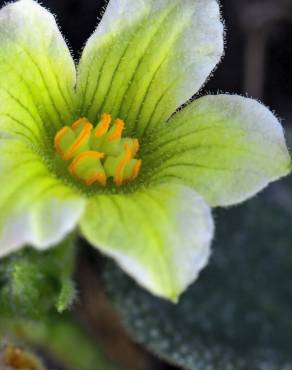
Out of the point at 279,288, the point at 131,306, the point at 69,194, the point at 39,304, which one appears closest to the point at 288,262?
the point at 279,288

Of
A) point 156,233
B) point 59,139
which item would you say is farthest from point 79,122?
point 156,233

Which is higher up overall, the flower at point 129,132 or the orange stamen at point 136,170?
the flower at point 129,132

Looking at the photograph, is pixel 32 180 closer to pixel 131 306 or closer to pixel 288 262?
pixel 131 306

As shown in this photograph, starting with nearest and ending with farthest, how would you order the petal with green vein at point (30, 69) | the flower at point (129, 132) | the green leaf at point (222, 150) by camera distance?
the flower at point (129, 132) → the green leaf at point (222, 150) → the petal with green vein at point (30, 69)

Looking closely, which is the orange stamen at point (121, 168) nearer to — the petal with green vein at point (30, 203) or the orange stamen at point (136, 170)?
the orange stamen at point (136, 170)

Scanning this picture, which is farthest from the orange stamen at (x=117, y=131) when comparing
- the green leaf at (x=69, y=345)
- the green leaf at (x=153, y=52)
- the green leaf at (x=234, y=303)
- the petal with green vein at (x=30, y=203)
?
the green leaf at (x=69, y=345)

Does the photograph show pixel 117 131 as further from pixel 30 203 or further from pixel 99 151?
pixel 30 203

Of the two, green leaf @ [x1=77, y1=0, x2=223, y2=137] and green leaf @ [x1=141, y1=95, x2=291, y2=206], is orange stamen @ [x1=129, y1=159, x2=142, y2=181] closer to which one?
green leaf @ [x1=141, y1=95, x2=291, y2=206]
